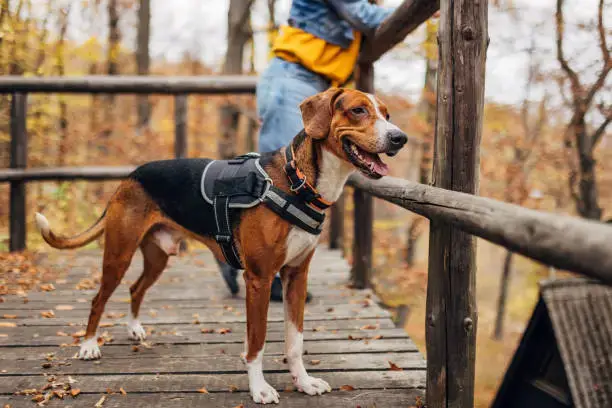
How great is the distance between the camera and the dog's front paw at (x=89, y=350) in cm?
317

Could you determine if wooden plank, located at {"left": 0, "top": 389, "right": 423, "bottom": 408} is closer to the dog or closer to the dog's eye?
the dog

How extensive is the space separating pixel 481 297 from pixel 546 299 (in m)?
22.3

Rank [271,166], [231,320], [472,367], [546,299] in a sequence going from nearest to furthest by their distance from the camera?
1. [472,367]
2. [271,166]
3. [231,320]
4. [546,299]

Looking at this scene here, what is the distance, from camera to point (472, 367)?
7.91ft

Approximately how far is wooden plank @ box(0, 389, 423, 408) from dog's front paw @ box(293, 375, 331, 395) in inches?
1.2

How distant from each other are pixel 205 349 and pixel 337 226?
3.47m

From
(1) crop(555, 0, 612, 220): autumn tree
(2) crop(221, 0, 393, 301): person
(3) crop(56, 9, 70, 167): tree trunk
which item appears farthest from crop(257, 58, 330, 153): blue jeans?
(3) crop(56, 9, 70, 167): tree trunk

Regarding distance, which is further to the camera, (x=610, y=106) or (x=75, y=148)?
(x=75, y=148)

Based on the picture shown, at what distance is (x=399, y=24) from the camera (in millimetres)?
3406

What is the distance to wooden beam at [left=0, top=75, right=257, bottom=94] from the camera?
19.5 feet

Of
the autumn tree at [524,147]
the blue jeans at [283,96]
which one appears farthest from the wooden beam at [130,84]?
the autumn tree at [524,147]

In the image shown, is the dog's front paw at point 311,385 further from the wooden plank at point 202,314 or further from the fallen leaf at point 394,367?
the wooden plank at point 202,314

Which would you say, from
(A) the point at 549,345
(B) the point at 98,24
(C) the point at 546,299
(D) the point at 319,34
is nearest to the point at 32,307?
(D) the point at 319,34

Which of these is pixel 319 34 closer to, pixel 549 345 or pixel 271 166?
pixel 271 166
